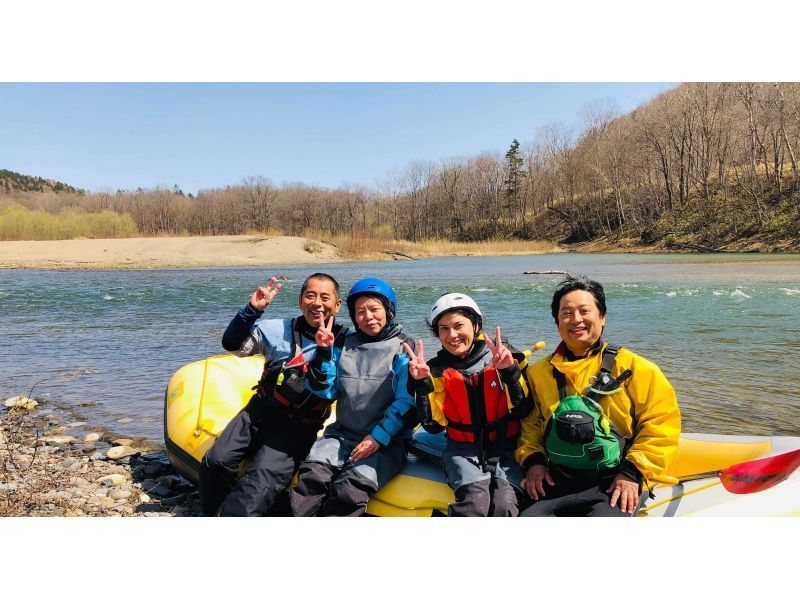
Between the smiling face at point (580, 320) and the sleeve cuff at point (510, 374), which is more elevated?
the smiling face at point (580, 320)

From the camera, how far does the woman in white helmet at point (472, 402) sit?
2139 millimetres

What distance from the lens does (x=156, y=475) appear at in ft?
10.7

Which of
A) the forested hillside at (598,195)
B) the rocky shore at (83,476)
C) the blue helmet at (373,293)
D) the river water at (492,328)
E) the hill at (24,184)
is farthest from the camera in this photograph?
the hill at (24,184)

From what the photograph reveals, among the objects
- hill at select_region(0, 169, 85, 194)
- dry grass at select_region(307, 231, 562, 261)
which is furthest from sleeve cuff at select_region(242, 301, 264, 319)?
hill at select_region(0, 169, 85, 194)

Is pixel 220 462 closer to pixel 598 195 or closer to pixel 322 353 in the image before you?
pixel 322 353

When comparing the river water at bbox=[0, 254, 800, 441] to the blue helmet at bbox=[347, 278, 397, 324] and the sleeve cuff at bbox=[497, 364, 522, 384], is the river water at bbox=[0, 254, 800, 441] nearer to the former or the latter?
the blue helmet at bbox=[347, 278, 397, 324]

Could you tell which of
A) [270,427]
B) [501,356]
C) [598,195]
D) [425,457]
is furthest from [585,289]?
[598,195]

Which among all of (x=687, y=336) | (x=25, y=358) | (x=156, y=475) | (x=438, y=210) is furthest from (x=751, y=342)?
(x=438, y=210)

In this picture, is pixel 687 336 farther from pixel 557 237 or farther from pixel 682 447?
pixel 557 237

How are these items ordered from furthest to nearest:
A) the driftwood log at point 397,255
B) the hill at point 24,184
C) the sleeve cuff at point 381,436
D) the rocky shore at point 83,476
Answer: the hill at point 24,184 < the driftwood log at point 397,255 < the rocky shore at point 83,476 < the sleeve cuff at point 381,436

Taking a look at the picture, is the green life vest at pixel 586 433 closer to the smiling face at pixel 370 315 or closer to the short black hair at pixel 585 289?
the short black hair at pixel 585 289

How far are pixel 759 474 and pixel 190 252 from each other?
2850cm

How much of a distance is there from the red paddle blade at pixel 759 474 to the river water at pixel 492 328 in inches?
81.5

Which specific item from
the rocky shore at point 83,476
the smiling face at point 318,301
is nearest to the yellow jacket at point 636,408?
the smiling face at point 318,301
